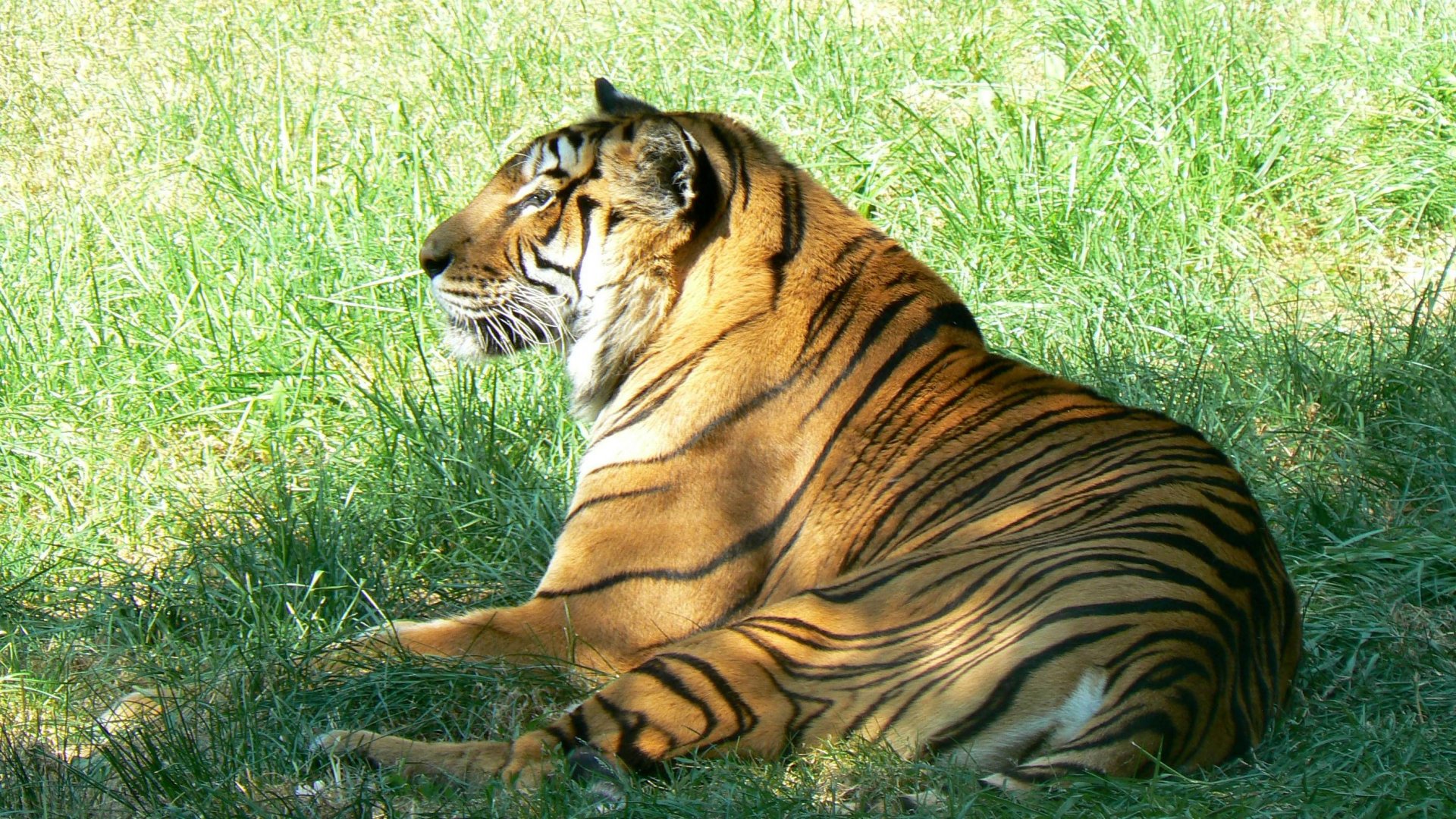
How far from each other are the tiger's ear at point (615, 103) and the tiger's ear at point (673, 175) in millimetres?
349

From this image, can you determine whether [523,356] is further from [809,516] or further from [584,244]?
[809,516]

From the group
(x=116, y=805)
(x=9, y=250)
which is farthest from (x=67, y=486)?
(x=116, y=805)

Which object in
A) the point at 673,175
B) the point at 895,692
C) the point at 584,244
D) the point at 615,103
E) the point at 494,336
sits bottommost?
the point at 895,692

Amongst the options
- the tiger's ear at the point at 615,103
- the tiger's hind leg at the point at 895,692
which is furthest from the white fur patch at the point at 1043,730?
the tiger's ear at the point at 615,103

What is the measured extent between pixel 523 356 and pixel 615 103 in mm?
996

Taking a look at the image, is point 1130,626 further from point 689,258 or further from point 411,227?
point 411,227

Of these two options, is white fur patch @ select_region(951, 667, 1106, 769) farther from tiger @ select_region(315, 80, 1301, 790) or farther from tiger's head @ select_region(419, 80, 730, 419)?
tiger's head @ select_region(419, 80, 730, 419)

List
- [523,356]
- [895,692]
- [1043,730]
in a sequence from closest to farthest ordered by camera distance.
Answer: [1043,730], [895,692], [523,356]

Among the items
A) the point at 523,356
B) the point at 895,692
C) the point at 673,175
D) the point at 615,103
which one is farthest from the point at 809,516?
the point at 523,356

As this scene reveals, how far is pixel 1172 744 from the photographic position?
243 centimetres

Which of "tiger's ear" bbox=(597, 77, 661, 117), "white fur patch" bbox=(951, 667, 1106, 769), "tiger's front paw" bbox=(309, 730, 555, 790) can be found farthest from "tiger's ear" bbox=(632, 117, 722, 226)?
"white fur patch" bbox=(951, 667, 1106, 769)

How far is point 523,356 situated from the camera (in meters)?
4.56

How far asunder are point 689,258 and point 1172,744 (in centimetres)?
160

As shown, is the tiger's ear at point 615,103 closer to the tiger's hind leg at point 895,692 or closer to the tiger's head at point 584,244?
the tiger's head at point 584,244
